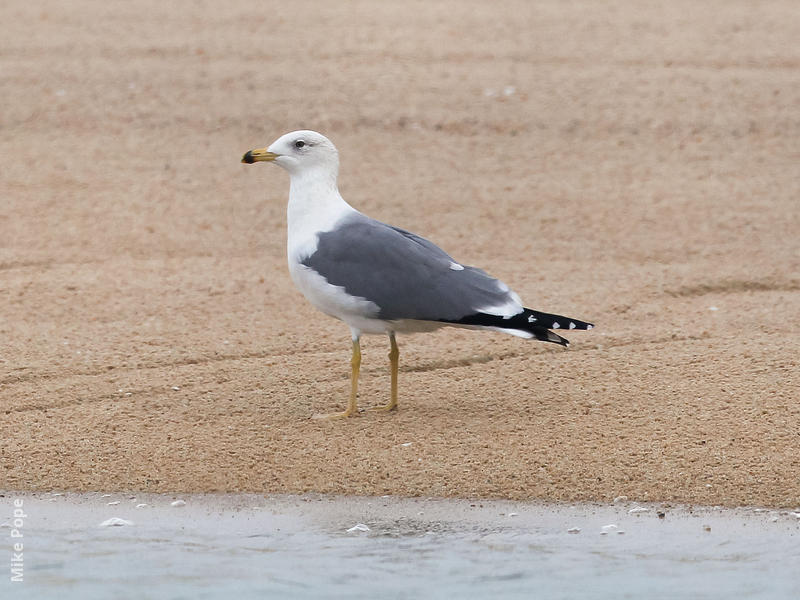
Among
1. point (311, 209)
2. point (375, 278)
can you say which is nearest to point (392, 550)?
point (375, 278)

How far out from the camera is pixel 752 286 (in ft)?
26.7

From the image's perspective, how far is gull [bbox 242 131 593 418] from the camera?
554cm

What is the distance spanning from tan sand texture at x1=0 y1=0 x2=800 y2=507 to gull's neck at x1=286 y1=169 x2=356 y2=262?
78 centimetres

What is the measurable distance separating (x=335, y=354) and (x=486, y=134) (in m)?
4.49

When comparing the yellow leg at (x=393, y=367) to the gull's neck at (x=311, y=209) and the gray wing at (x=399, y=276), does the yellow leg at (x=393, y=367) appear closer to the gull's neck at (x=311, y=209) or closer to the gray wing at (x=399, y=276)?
the gray wing at (x=399, y=276)

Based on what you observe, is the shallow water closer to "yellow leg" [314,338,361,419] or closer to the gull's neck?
"yellow leg" [314,338,361,419]

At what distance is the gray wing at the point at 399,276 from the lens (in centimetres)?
557

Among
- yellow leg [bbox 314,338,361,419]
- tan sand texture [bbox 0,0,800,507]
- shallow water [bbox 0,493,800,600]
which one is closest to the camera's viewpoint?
shallow water [bbox 0,493,800,600]

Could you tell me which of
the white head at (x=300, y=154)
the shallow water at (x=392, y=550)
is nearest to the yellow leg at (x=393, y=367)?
the white head at (x=300, y=154)

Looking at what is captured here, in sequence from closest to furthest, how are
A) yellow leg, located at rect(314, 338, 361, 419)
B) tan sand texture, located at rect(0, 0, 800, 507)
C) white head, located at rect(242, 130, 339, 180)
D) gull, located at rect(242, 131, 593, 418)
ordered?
1. tan sand texture, located at rect(0, 0, 800, 507)
2. gull, located at rect(242, 131, 593, 418)
3. yellow leg, located at rect(314, 338, 361, 419)
4. white head, located at rect(242, 130, 339, 180)

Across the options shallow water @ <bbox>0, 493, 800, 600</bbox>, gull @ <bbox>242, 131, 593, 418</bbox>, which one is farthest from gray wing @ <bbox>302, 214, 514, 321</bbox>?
shallow water @ <bbox>0, 493, 800, 600</bbox>

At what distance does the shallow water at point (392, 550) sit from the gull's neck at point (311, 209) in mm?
1320

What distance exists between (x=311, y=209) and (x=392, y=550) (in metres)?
1.94

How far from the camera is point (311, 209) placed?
5945 millimetres
